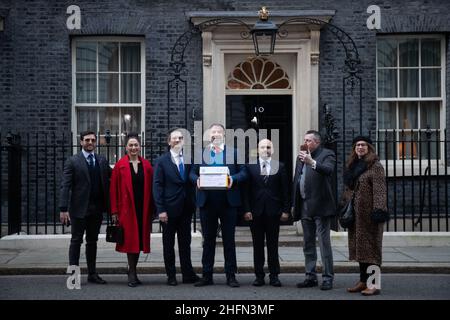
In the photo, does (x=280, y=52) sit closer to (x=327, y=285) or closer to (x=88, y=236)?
(x=88, y=236)

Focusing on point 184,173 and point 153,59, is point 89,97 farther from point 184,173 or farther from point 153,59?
point 184,173

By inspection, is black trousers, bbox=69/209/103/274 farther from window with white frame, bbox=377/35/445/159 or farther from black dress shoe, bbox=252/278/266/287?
window with white frame, bbox=377/35/445/159

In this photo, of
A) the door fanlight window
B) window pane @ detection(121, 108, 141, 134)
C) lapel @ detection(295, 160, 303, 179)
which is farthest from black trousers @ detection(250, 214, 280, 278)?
window pane @ detection(121, 108, 141, 134)

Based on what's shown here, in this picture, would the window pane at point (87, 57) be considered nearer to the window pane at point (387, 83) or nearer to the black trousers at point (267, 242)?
the window pane at point (387, 83)

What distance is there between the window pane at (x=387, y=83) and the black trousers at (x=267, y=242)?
20.0 feet

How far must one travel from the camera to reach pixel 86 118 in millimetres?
13914

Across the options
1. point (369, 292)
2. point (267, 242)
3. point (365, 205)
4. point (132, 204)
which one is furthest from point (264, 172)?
point (369, 292)

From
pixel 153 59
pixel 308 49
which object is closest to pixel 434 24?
pixel 308 49

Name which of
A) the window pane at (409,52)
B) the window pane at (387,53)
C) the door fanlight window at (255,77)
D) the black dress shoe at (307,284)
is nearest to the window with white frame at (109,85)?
the door fanlight window at (255,77)

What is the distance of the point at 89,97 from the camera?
45.6ft

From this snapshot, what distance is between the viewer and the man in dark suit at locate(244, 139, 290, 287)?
8672 mm

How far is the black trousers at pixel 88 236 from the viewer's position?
893cm

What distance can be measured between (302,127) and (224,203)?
5099mm

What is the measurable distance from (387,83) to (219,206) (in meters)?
6.53
